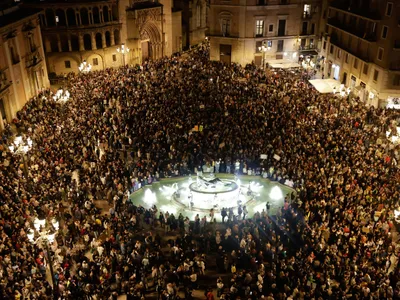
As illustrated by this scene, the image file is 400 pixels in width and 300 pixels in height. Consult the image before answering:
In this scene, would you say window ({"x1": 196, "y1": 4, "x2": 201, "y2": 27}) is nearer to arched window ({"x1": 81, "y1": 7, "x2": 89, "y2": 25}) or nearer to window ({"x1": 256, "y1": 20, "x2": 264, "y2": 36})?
window ({"x1": 256, "y1": 20, "x2": 264, "y2": 36})

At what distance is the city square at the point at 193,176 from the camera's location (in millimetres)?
16375

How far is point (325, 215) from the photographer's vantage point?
19641 millimetres

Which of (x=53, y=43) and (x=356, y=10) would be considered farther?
(x=53, y=43)

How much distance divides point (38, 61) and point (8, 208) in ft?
83.3

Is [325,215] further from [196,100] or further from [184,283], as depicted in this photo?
[196,100]

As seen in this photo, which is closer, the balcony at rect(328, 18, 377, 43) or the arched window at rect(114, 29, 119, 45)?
the balcony at rect(328, 18, 377, 43)

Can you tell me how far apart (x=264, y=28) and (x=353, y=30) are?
37.6 ft

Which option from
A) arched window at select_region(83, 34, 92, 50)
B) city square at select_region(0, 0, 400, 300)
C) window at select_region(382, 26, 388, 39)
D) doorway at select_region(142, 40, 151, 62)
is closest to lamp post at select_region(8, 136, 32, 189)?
city square at select_region(0, 0, 400, 300)

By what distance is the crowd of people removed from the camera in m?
16.1

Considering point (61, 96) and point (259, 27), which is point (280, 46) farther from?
point (61, 96)

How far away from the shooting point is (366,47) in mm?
39062

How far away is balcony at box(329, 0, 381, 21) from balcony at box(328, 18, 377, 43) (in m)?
1.40

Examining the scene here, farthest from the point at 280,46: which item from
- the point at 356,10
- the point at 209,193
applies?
the point at 209,193

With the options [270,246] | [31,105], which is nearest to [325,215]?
[270,246]
